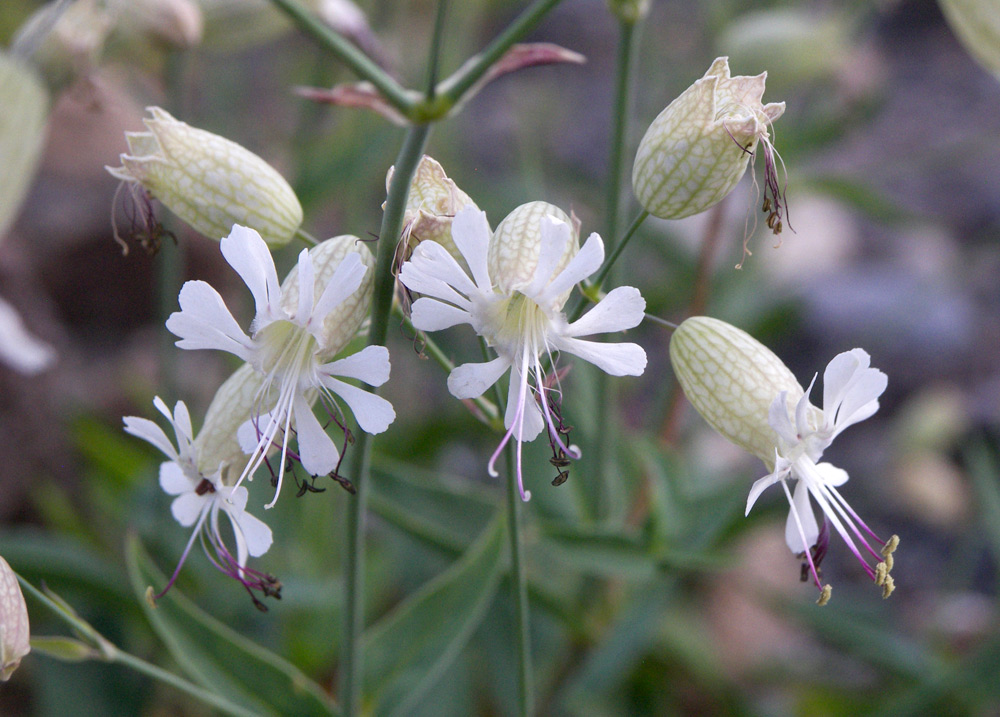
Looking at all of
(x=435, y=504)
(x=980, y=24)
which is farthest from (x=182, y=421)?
(x=980, y=24)

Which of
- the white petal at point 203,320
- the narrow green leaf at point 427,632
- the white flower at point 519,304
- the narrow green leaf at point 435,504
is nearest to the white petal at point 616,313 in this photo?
the white flower at point 519,304

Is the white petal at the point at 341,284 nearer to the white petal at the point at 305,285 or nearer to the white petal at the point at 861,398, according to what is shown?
the white petal at the point at 305,285

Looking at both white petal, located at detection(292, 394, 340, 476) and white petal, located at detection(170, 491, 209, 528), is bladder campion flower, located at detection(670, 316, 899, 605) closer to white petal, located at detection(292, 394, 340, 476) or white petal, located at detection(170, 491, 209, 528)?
white petal, located at detection(292, 394, 340, 476)

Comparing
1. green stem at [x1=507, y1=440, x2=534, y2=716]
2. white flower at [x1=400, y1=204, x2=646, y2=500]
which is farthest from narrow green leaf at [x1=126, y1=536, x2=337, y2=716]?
white flower at [x1=400, y1=204, x2=646, y2=500]

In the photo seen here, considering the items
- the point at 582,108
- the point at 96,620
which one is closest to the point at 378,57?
the point at 96,620

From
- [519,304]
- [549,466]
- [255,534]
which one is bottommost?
[255,534]

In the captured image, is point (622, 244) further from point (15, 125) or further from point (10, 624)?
point (15, 125)

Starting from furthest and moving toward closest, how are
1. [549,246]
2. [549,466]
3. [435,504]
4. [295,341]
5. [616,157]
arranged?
→ [549,466]
[435,504]
[616,157]
[295,341]
[549,246]
